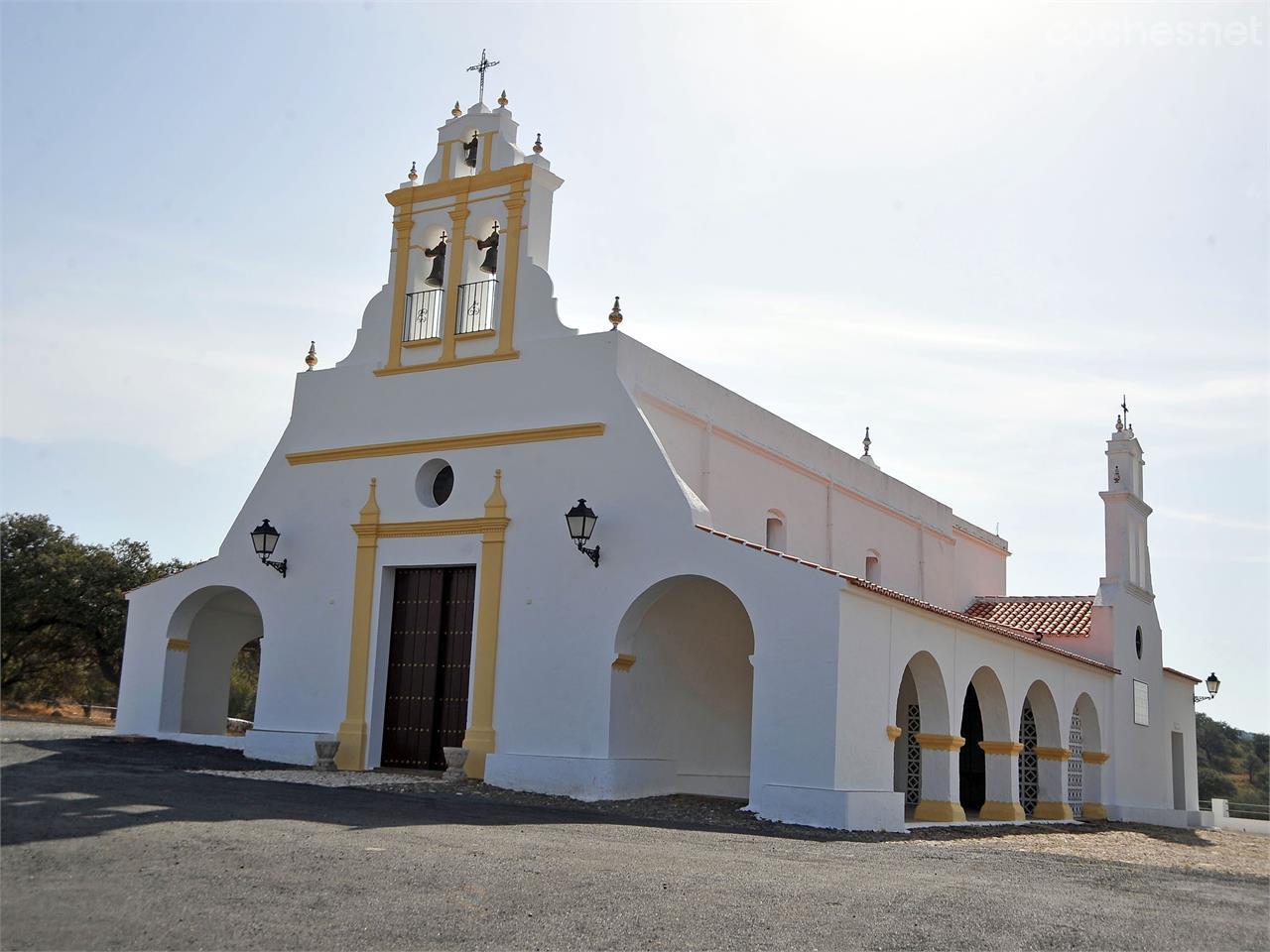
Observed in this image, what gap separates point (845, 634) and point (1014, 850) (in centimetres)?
297

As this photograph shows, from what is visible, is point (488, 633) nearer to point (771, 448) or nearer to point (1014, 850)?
point (771, 448)

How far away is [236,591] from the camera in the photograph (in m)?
→ 19.7

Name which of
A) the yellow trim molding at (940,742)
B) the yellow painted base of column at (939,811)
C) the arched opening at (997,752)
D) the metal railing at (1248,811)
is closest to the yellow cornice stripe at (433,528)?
the yellow trim molding at (940,742)

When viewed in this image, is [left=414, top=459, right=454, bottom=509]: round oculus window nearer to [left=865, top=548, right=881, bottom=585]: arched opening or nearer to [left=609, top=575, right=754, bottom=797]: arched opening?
[left=609, top=575, right=754, bottom=797]: arched opening

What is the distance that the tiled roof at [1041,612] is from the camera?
23203 mm

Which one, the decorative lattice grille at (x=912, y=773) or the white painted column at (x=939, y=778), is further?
the decorative lattice grille at (x=912, y=773)

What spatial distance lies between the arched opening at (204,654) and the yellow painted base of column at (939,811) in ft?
34.0

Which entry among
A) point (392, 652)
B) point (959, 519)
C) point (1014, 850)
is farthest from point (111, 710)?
point (1014, 850)

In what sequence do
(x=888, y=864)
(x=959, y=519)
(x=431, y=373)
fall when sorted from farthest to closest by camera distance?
(x=959, y=519)
(x=431, y=373)
(x=888, y=864)

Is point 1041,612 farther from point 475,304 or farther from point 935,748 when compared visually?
point 475,304

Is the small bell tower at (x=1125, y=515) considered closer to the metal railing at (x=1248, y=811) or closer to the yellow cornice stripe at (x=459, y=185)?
the metal railing at (x=1248, y=811)

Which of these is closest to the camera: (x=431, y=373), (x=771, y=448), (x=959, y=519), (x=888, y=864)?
(x=888, y=864)

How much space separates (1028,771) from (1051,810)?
35.9 inches

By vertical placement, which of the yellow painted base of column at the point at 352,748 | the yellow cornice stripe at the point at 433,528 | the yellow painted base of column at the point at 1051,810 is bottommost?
the yellow painted base of column at the point at 1051,810
